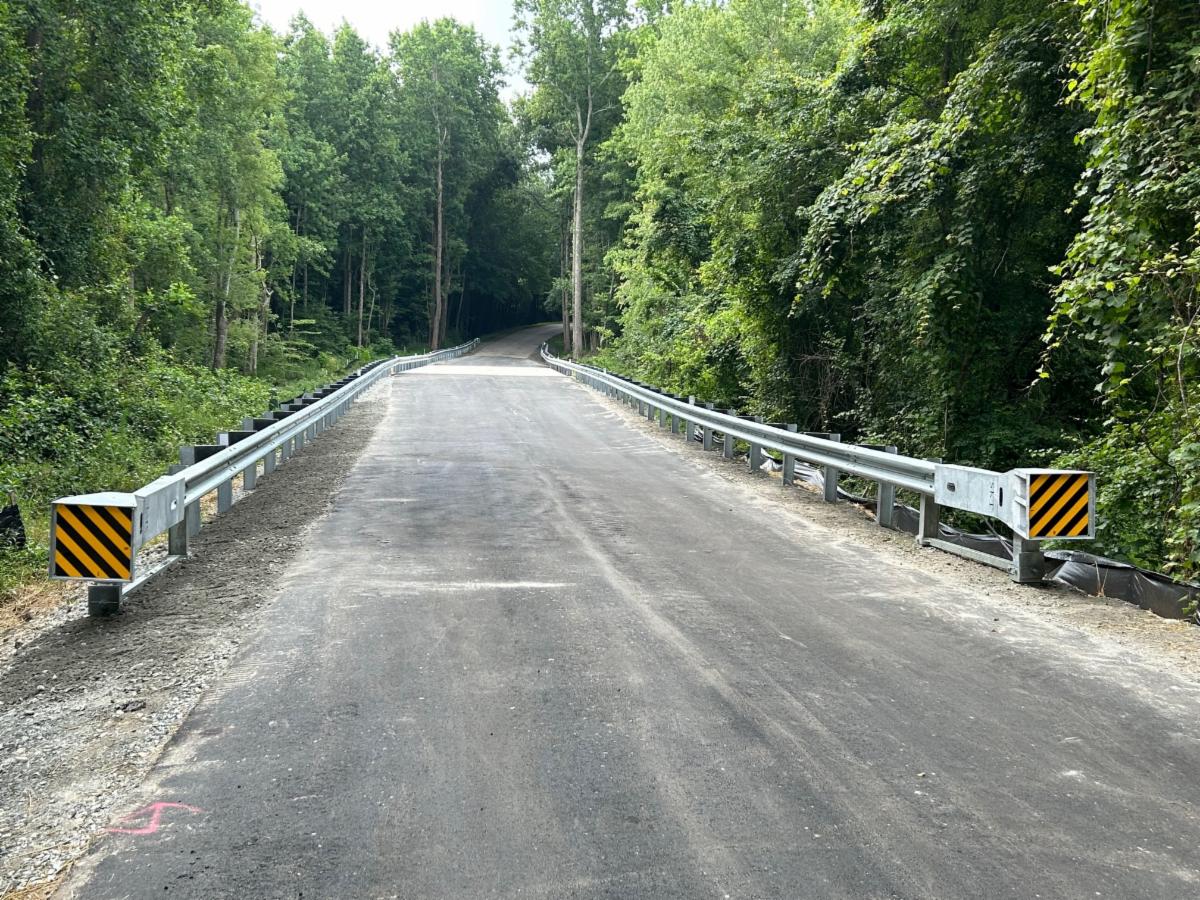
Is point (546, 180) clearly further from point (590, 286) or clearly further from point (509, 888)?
point (509, 888)

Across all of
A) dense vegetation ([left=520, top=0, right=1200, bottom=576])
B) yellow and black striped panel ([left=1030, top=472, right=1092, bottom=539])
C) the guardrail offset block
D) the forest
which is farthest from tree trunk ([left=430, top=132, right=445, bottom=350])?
yellow and black striped panel ([left=1030, top=472, right=1092, bottom=539])

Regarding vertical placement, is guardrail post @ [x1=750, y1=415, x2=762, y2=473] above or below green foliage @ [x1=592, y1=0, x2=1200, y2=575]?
below

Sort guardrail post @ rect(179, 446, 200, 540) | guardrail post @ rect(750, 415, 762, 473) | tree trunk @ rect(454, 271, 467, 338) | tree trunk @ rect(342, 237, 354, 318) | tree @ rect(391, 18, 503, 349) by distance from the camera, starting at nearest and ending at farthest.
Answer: guardrail post @ rect(179, 446, 200, 540), guardrail post @ rect(750, 415, 762, 473), tree trunk @ rect(342, 237, 354, 318), tree @ rect(391, 18, 503, 349), tree trunk @ rect(454, 271, 467, 338)

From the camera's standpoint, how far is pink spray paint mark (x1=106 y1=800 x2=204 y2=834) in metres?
3.14

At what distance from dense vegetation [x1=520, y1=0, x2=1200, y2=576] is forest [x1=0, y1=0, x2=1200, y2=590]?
0.14ft

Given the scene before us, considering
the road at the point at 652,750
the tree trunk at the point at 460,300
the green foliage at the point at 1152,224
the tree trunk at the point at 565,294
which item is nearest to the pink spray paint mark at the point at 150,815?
the road at the point at 652,750

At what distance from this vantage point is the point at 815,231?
43.4 feet

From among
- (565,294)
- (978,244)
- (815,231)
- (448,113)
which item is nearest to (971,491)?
(978,244)

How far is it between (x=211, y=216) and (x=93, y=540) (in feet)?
111

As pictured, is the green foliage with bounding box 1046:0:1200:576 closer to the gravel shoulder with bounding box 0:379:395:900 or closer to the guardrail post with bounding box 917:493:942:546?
the guardrail post with bounding box 917:493:942:546

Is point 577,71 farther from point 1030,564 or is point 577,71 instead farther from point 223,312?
point 1030,564

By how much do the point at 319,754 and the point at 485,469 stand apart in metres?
8.14

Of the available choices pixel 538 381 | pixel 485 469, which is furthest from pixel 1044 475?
pixel 538 381

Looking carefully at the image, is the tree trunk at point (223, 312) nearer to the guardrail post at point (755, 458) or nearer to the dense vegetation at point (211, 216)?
the dense vegetation at point (211, 216)
